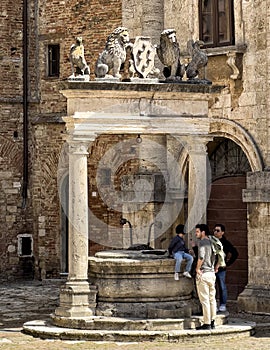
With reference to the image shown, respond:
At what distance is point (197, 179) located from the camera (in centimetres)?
1546

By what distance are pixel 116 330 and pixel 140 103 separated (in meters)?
3.38

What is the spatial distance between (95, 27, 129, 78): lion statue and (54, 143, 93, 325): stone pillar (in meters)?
1.15

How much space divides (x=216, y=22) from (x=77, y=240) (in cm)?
556

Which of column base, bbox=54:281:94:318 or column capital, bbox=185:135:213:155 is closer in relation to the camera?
column base, bbox=54:281:94:318

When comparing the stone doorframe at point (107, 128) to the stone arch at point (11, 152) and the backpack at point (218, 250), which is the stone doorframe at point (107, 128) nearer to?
the backpack at point (218, 250)

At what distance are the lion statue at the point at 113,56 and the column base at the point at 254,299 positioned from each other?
4606mm

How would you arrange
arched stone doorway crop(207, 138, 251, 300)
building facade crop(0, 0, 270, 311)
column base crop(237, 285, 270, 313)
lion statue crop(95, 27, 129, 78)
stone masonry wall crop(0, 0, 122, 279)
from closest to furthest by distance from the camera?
lion statue crop(95, 27, 129, 78) → building facade crop(0, 0, 270, 311) → column base crop(237, 285, 270, 313) → arched stone doorway crop(207, 138, 251, 300) → stone masonry wall crop(0, 0, 122, 279)

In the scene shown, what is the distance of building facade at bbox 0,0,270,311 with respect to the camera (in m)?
15.6

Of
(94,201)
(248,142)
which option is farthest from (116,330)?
(94,201)

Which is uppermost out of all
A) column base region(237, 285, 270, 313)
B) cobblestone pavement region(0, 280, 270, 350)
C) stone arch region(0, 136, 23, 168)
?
stone arch region(0, 136, 23, 168)

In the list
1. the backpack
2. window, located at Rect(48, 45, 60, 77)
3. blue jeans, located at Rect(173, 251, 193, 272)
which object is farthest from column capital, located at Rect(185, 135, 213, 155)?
window, located at Rect(48, 45, 60, 77)

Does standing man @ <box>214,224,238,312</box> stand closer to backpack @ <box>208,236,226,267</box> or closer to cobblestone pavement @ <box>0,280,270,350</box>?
backpack @ <box>208,236,226,267</box>

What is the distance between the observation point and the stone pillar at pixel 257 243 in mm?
16812

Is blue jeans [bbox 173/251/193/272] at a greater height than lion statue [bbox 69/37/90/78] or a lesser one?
lesser
